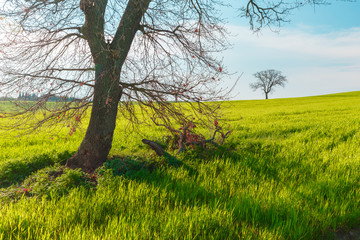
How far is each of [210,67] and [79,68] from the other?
2.92 metres

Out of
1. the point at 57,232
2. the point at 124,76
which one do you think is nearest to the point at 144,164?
the point at 124,76

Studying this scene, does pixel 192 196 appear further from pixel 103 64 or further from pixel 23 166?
pixel 23 166

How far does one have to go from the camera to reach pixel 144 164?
195 inches

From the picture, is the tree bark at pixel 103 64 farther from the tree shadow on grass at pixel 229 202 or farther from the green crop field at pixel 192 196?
the tree shadow on grass at pixel 229 202

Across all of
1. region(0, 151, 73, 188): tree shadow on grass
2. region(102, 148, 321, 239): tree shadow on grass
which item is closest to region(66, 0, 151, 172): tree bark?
region(102, 148, 321, 239): tree shadow on grass

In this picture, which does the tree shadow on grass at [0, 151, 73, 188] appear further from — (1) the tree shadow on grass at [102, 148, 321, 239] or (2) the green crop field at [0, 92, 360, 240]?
(1) the tree shadow on grass at [102, 148, 321, 239]

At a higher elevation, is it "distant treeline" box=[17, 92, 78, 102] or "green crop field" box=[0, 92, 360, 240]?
"distant treeline" box=[17, 92, 78, 102]

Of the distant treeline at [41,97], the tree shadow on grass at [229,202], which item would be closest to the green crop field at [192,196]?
the tree shadow on grass at [229,202]

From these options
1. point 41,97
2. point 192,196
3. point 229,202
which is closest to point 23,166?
point 41,97

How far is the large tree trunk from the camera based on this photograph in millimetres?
4750

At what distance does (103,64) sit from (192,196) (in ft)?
10.5

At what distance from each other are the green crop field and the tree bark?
2.12ft

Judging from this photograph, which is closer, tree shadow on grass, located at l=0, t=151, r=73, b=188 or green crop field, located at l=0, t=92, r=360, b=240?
green crop field, located at l=0, t=92, r=360, b=240

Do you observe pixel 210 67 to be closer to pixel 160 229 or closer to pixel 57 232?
pixel 160 229
